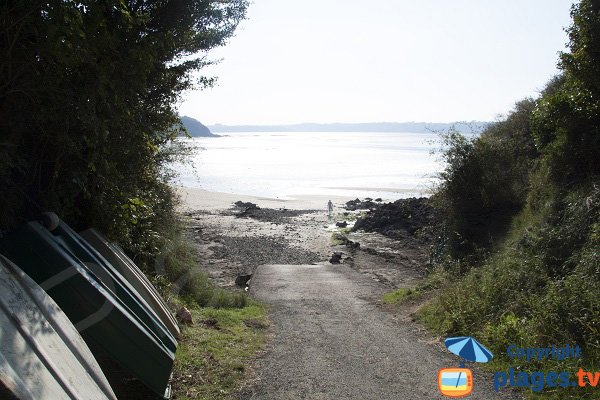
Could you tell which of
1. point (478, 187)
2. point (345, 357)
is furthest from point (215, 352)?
point (478, 187)

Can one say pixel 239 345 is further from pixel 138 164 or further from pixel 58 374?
pixel 58 374

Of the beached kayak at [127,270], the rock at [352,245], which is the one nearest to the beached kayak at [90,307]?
the beached kayak at [127,270]

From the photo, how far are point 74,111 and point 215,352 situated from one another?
3311 mm

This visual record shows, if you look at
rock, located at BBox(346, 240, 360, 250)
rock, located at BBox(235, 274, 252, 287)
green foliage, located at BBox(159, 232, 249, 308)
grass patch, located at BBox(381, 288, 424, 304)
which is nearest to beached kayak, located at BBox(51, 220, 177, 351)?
green foliage, located at BBox(159, 232, 249, 308)

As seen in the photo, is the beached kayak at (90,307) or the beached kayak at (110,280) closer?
the beached kayak at (90,307)

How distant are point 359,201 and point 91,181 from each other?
1439 inches

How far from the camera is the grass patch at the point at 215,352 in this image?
5.55 m

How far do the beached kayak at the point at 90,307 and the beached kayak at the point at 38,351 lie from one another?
1.92 ft

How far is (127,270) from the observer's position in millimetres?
6645

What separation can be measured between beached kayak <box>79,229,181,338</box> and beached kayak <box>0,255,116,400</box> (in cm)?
255

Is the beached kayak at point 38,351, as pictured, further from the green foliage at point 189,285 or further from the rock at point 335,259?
the rock at point 335,259

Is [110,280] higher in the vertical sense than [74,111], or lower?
lower

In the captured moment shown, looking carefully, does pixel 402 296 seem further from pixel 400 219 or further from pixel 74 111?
pixel 400 219

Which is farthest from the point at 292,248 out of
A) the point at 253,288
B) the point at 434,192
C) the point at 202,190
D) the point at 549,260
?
the point at 202,190
